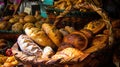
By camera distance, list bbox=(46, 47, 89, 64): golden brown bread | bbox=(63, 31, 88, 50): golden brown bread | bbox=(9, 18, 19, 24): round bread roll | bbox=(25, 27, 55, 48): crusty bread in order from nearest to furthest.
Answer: bbox=(46, 47, 89, 64): golden brown bread, bbox=(63, 31, 88, 50): golden brown bread, bbox=(25, 27, 55, 48): crusty bread, bbox=(9, 18, 19, 24): round bread roll

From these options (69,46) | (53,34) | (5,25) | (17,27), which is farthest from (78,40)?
(5,25)

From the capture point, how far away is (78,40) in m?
1.08

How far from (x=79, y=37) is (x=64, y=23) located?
585mm

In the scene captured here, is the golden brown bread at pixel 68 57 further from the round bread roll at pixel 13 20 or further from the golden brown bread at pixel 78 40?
the round bread roll at pixel 13 20

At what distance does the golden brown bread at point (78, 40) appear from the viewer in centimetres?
108

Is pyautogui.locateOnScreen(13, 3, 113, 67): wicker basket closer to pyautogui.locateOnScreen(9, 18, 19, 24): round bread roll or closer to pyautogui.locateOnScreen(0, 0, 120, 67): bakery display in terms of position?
pyautogui.locateOnScreen(0, 0, 120, 67): bakery display

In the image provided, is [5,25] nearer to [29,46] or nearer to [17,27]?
[17,27]

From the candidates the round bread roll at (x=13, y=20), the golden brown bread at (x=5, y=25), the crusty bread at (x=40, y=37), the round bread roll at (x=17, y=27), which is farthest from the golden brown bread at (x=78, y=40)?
the round bread roll at (x=13, y=20)

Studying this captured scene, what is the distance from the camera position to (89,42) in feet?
3.64

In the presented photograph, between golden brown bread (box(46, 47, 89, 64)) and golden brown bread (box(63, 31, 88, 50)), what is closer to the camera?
golden brown bread (box(46, 47, 89, 64))

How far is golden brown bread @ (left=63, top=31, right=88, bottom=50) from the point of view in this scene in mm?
1084

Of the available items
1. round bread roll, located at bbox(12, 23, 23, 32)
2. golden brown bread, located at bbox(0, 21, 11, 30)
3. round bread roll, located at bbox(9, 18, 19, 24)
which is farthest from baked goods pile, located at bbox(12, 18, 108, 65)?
round bread roll, located at bbox(9, 18, 19, 24)

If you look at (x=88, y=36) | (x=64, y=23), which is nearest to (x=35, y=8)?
(x=64, y=23)

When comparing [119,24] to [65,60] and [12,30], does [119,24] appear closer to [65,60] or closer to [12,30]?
[65,60]
